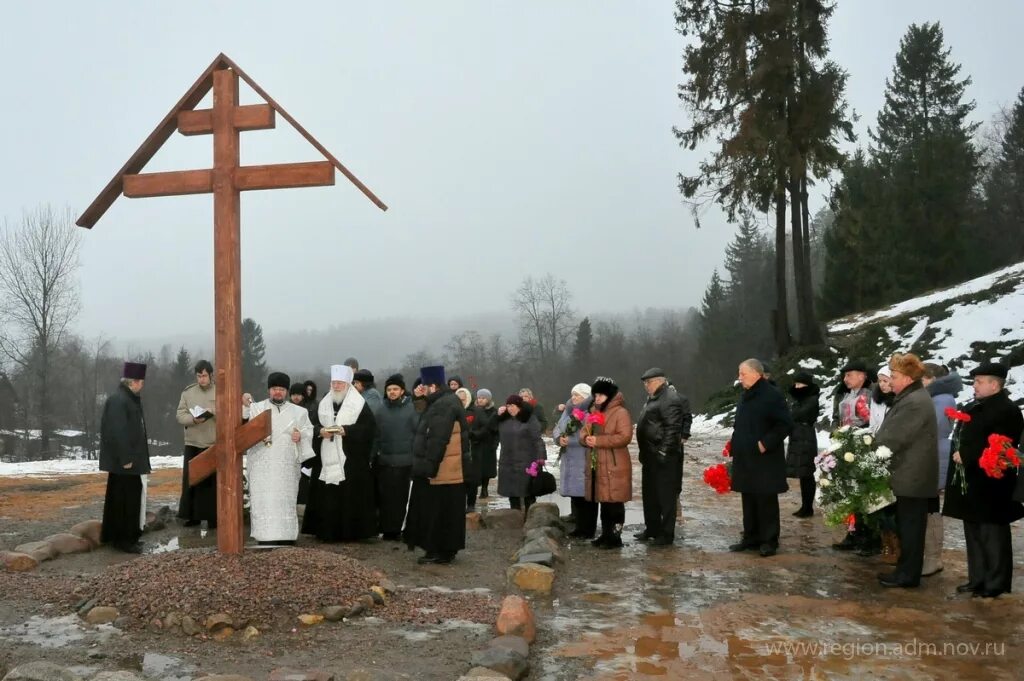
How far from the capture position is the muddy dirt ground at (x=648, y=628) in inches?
194

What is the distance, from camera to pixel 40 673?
14.2 ft

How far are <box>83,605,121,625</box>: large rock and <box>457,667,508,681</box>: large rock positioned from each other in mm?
2878

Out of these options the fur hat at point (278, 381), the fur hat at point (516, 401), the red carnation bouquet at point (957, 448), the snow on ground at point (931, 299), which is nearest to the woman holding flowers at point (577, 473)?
the fur hat at point (516, 401)

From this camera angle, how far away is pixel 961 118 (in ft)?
135

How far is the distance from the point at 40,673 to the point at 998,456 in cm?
663

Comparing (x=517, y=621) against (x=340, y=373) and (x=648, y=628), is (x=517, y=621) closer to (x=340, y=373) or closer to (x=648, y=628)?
(x=648, y=628)

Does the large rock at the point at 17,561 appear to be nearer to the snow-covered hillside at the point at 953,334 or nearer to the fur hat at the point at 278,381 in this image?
the fur hat at the point at 278,381

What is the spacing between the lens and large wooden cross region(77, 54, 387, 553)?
609cm

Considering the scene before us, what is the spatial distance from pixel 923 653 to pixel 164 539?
789 cm

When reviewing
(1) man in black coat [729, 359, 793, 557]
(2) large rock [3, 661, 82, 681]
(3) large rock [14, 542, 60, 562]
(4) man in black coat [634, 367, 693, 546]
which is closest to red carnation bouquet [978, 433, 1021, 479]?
(1) man in black coat [729, 359, 793, 557]

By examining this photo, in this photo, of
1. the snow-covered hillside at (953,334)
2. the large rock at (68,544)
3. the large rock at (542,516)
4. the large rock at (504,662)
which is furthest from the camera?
the snow-covered hillside at (953,334)

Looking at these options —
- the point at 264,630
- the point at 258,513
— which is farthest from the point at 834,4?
the point at 264,630

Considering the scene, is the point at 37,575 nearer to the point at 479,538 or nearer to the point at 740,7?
the point at 479,538

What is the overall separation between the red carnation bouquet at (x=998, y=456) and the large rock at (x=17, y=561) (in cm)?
851
